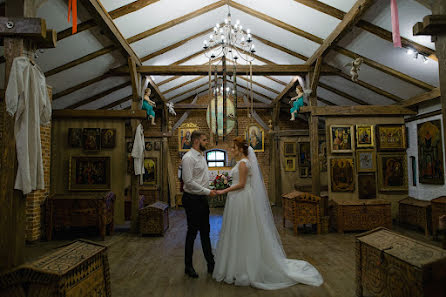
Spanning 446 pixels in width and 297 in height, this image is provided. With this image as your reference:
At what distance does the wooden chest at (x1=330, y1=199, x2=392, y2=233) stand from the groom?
12.2 ft

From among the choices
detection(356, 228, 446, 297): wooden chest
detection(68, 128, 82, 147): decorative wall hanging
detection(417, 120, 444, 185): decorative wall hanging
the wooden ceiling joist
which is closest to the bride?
detection(356, 228, 446, 297): wooden chest

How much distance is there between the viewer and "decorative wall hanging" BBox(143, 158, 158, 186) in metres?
11.4

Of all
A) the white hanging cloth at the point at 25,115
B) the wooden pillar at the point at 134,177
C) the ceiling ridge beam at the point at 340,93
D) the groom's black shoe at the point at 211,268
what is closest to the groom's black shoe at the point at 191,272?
the groom's black shoe at the point at 211,268

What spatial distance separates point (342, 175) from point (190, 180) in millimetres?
4572

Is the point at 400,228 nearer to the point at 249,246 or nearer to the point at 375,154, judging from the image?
the point at 375,154

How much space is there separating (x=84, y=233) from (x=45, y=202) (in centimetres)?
118

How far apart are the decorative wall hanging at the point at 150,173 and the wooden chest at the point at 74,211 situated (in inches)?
218

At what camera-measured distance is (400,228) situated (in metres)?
6.72

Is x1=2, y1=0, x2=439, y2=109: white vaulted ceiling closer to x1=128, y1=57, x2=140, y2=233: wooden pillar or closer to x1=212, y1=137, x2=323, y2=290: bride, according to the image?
Answer: x1=128, y1=57, x2=140, y2=233: wooden pillar

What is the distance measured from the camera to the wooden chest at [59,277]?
7.11 ft

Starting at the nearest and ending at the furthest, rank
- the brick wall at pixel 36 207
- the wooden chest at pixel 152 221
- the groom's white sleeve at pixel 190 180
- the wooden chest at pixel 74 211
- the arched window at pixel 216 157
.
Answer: the groom's white sleeve at pixel 190 180, the brick wall at pixel 36 207, the wooden chest at pixel 74 211, the wooden chest at pixel 152 221, the arched window at pixel 216 157

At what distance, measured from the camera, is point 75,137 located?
691cm

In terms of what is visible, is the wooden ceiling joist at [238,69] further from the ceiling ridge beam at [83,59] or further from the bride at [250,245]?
the bride at [250,245]

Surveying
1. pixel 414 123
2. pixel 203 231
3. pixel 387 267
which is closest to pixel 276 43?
pixel 414 123
